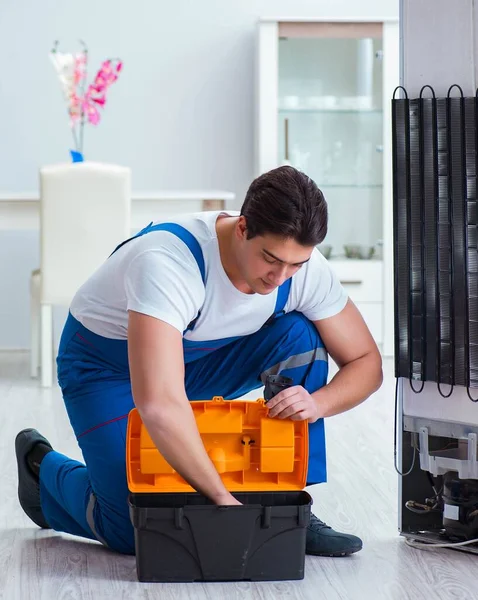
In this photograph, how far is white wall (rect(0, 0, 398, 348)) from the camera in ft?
16.1

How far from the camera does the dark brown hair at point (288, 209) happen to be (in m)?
1.70

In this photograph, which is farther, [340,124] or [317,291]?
[340,124]

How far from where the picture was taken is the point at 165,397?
170 cm

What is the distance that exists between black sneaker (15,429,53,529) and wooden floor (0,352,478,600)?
31mm

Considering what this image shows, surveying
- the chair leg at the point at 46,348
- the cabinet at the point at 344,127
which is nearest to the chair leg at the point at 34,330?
the chair leg at the point at 46,348

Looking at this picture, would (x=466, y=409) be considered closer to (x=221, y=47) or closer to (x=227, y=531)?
(x=227, y=531)

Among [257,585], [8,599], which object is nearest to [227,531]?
[257,585]

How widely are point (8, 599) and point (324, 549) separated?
61 cm

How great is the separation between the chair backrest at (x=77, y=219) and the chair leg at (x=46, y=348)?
7 cm

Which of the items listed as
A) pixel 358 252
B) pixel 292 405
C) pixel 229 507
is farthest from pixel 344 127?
pixel 229 507

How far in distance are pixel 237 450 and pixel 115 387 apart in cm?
31

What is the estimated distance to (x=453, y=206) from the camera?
6.26ft

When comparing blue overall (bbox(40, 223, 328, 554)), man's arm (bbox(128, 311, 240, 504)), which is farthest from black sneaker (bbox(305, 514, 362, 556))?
man's arm (bbox(128, 311, 240, 504))

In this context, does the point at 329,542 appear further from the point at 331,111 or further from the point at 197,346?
the point at 331,111
